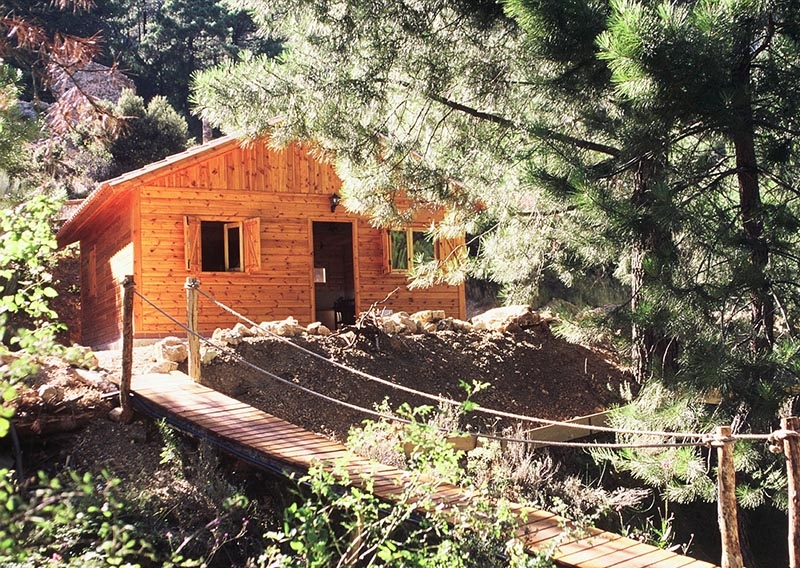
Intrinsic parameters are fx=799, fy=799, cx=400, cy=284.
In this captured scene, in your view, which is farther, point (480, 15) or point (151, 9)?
point (151, 9)

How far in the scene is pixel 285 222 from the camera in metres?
14.8

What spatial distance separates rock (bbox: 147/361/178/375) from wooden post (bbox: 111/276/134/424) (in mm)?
1792

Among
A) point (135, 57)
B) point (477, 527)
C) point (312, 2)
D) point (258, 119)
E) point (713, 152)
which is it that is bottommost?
point (477, 527)

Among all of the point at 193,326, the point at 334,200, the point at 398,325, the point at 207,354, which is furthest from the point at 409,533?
the point at 334,200

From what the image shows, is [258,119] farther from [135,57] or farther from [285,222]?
[135,57]

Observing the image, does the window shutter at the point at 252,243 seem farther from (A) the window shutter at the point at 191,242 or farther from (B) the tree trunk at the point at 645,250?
(B) the tree trunk at the point at 645,250

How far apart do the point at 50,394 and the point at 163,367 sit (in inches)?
87.8

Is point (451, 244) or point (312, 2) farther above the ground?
point (312, 2)

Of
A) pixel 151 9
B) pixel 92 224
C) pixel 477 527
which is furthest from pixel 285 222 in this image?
pixel 151 9

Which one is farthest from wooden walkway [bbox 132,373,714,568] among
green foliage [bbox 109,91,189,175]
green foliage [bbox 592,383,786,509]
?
green foliage [bbox 109,91,189,175]

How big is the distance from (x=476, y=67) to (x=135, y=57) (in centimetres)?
3219

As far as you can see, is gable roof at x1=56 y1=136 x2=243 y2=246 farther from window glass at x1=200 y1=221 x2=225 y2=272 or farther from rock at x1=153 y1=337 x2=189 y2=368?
rock at x1=153 y1=337 x2=189 y2=368

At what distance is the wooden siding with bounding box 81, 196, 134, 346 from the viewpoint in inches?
567

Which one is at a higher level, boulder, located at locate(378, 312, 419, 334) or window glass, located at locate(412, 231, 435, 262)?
window glass, located at locate(412, 231, 435, 262)
